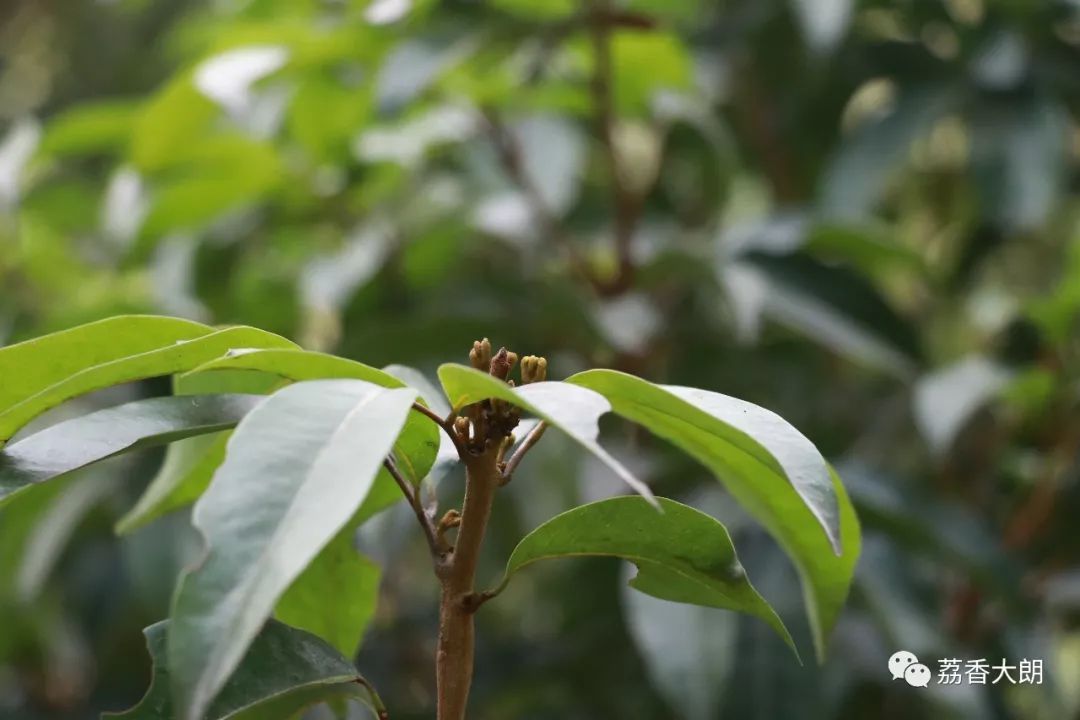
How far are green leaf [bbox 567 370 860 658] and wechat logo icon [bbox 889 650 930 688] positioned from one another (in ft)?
1.10

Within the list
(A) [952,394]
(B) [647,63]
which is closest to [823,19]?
(B) [647,63]

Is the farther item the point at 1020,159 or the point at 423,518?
the point at 1020,159

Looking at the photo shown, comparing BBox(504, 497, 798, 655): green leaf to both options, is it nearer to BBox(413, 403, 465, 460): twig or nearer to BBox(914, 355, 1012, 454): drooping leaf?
BBox(413, 403, 465, 460): twig

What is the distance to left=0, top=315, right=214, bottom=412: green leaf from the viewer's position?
14.4 inches

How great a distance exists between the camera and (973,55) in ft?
3.38

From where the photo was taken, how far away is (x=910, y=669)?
0.71m

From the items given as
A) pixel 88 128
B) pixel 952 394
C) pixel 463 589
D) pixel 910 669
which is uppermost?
pixel 88 128

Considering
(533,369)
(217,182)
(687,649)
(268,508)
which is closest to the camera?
(268,508)

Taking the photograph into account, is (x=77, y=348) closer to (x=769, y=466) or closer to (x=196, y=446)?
(x=196, y=446)

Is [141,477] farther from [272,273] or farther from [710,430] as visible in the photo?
[710,430]

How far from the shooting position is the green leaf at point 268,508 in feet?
0.84

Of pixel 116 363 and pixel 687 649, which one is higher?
pixel 116 363

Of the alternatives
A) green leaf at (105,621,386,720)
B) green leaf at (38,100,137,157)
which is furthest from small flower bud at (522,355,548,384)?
green leaf at (38,100,137,157)

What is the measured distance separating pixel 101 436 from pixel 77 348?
0.03 m
